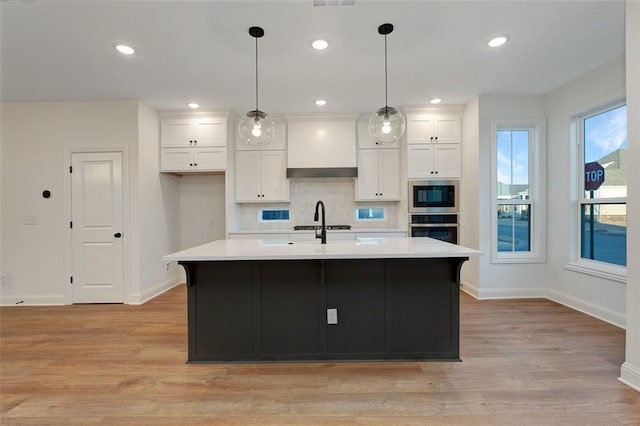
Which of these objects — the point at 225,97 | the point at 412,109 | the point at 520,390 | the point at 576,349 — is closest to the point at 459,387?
the point at 520,390

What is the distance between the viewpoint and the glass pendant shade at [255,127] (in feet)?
8.64

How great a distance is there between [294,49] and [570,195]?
360 centimetres

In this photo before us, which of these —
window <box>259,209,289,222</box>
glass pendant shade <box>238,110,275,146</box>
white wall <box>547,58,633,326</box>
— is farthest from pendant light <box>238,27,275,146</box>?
white wall <box>547,58,633,326</box>

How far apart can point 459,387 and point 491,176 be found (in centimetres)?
284

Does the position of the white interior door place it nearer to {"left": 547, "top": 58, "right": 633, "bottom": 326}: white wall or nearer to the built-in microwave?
the built-in microwave

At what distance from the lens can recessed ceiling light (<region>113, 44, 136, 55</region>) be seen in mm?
2678

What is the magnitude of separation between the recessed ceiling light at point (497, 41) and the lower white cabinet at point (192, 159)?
11.4ft

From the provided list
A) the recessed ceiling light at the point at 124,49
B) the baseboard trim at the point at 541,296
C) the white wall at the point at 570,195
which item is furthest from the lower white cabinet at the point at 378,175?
the recessed ceiling light at the point at 124,49

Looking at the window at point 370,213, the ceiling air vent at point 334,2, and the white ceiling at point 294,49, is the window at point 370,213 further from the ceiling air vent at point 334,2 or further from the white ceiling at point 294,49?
the ceiling air vent at point 334,2

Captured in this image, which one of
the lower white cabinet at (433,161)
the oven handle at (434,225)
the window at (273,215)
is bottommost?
the oven handle at (434,225)

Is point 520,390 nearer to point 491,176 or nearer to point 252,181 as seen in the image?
point 491,176

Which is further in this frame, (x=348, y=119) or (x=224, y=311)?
(x=348, y=119)

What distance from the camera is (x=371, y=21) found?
2354mm

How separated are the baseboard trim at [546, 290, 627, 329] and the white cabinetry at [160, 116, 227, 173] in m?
4.76
